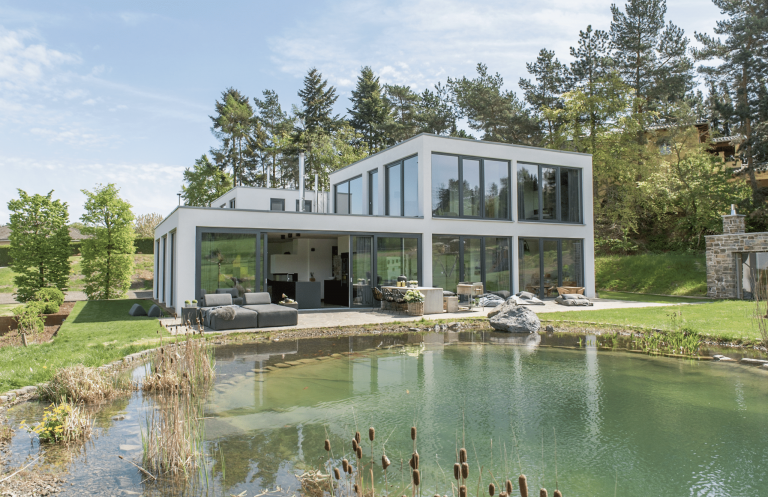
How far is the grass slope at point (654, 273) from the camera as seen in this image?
20.5m

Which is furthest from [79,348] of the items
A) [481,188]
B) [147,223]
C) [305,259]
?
[147,223]

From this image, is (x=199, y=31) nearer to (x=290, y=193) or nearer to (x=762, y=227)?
(x=290, y=193)

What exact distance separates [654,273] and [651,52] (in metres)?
14.6

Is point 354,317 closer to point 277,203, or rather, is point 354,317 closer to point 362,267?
point 362,267

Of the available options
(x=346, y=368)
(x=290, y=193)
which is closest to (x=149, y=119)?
(x=290, y=193)

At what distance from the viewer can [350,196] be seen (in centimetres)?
2089

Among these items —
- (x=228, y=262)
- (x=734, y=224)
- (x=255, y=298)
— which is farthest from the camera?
(x=734, y=224)

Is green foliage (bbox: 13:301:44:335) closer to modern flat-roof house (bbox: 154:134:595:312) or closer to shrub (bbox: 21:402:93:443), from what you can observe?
modern flat-roof house (bbox: 154:134:595:312)

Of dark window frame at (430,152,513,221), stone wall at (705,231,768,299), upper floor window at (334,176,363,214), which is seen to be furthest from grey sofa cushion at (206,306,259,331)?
stone wall at (705,231,768,299)

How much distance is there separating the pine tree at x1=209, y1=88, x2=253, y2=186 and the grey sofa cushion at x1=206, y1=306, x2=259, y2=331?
27620 mm

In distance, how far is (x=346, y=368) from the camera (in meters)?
7.29

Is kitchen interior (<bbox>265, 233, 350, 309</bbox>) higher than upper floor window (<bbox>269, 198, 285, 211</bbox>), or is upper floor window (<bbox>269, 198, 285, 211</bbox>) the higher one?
upper floor window (<bbox>269, 198, 285, 211</bbox>)

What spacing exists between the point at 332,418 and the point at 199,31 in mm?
13127

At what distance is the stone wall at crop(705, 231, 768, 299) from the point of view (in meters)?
17.0
